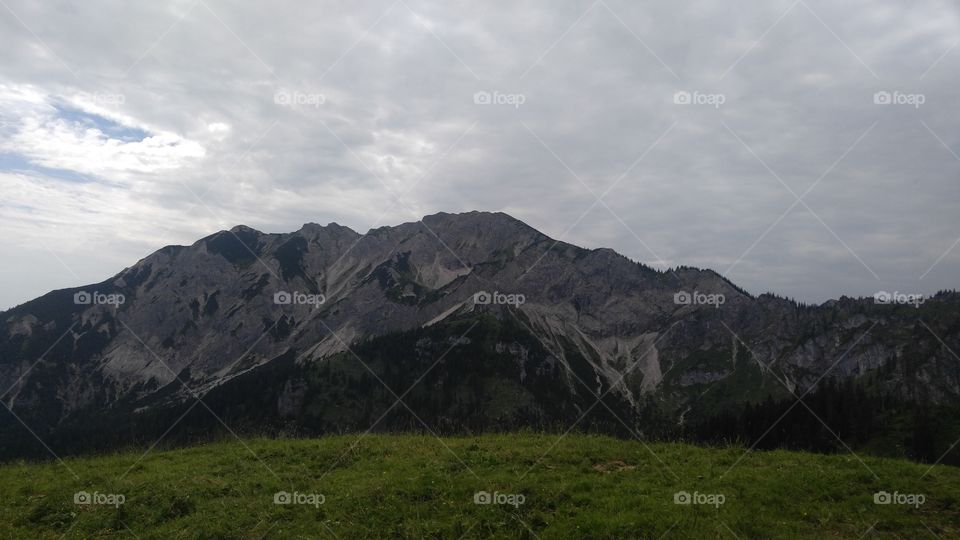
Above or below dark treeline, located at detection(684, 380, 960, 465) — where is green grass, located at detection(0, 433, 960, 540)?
above

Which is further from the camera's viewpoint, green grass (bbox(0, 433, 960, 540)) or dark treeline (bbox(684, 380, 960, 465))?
dark treeline (bbox(684, 380, 960, 465))

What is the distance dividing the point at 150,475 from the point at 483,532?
15124 mm

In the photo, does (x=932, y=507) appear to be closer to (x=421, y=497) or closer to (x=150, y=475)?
(x=421, y=497)

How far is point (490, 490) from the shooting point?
1948 cm

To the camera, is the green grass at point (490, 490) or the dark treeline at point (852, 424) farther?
the dark treeline at point (852, 424)

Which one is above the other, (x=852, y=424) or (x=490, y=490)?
(x=490, y=490)

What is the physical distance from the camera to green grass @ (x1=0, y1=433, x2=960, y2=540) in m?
17.0

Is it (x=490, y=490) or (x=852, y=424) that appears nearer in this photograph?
(x=490, y=490)

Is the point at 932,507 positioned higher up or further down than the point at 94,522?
higher up

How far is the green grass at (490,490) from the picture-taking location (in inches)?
669

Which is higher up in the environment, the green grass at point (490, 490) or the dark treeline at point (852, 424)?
the green grass at point (490, 490)

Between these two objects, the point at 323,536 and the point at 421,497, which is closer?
the point at 323,536

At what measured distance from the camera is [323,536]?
17.6 meters

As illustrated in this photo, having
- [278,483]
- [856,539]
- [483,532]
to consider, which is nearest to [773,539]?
[856,539]
